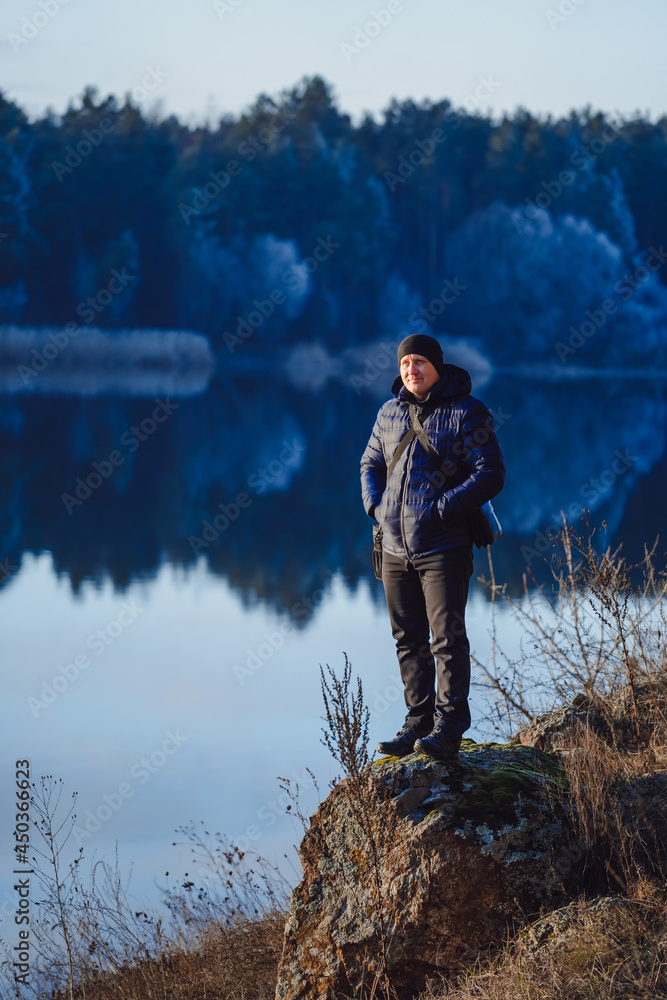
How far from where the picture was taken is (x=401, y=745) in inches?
189

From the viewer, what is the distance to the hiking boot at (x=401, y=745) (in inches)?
189

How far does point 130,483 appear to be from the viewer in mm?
23547

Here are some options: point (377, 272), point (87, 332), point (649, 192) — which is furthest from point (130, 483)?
point (649, 192)

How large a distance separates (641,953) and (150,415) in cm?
3125

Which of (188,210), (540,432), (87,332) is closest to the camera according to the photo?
(540,432)

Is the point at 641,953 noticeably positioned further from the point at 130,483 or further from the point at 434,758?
the point at 130,483

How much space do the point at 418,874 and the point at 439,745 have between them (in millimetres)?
518

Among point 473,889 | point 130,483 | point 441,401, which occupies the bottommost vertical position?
point 473,889
